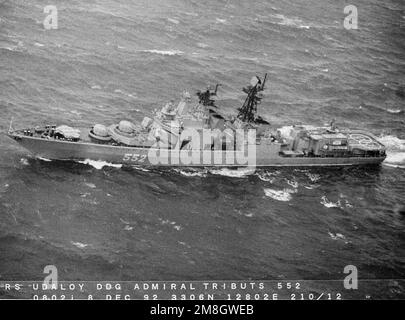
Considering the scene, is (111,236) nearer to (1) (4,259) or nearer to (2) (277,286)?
(1) (4,259)

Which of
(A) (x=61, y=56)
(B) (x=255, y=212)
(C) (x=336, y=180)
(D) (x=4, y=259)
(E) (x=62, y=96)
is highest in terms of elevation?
(A) (x=61, y=56)

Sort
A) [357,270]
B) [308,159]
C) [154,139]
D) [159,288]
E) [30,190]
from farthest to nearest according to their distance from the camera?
[308,159] < [154,139] < [30,190] < [357,270] < [159,288]

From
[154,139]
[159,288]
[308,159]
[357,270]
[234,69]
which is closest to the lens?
[159,288]

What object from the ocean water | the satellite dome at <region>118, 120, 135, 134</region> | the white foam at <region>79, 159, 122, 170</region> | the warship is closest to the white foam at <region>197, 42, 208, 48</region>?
the ocean water

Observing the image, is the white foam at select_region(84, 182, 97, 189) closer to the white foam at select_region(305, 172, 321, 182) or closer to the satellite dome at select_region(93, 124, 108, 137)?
the satellite dome at select_region(93, 124, 108, 137)

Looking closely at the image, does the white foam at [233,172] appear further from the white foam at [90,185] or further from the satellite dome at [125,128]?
the white foam at [90,185]

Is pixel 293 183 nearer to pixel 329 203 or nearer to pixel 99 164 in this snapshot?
pixel 329 203

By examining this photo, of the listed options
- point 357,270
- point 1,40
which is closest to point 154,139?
point 357,270
